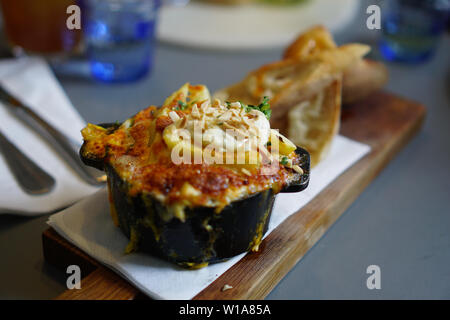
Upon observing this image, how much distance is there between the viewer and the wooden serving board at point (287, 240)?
0.83 metres

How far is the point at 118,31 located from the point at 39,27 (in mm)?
271

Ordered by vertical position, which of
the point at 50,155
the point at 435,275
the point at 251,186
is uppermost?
the point at 251,186

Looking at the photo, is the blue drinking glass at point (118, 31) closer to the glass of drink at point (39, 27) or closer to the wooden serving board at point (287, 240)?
the glass of drink at point (39, 27)

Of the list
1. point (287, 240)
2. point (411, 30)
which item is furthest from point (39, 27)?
point (411, 30)

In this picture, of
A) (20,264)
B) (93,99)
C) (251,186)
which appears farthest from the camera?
(93,99)

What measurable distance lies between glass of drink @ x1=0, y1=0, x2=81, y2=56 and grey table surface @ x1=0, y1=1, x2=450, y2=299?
12 cm

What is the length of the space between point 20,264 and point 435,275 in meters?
0.77

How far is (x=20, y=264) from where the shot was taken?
94cm

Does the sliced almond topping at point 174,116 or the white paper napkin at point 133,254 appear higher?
the sliced almond topping at point 174,116

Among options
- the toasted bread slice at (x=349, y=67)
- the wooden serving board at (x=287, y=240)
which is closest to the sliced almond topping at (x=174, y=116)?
the wooden serving board at (x=287, y=240)

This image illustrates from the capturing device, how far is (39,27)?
1576mm

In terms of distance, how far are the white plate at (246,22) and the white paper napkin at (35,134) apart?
602 millimetres
